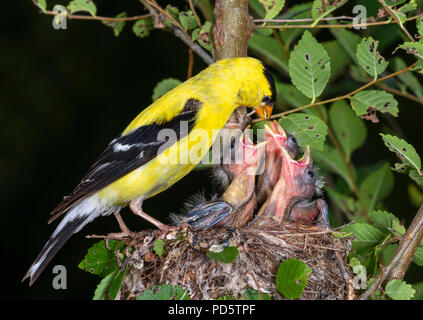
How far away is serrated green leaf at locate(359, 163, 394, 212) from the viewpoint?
345 centimetres

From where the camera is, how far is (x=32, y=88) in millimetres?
5523

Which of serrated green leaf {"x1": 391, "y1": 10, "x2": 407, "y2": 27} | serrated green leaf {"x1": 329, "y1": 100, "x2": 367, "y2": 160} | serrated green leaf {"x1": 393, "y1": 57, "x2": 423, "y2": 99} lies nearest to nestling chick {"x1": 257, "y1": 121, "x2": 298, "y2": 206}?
serrated green leaf {"x1": 329, "y1": 100, "x2": 367, "y2": 160}

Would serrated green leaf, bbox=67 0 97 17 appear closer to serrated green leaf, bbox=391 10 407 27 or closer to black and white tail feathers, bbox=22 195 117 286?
black and white tail feathers, bbox=22 195 117 286

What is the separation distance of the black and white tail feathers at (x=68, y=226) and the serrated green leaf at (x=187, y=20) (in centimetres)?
105

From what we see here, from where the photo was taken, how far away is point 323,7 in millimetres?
2869

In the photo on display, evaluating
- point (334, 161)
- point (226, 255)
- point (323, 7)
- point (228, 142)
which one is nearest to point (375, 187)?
point (334, 161)

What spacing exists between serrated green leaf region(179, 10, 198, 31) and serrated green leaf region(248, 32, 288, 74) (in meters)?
0.37

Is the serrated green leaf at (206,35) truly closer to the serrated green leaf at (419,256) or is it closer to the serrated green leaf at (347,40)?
the serrated green leaf at (347,40)

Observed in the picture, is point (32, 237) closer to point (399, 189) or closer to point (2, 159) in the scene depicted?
point (2, 159)

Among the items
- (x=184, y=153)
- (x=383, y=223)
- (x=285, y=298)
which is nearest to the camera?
(x=285, y=298)

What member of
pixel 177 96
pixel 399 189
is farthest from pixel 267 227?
pixel 399 189

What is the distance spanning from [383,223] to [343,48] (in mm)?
1135

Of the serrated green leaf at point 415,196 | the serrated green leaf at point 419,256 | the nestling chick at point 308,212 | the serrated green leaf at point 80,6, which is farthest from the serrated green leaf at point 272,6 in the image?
the serrated green leaf at point 415,196

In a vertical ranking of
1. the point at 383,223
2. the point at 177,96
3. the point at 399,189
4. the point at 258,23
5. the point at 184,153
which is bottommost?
the point at 399,189
